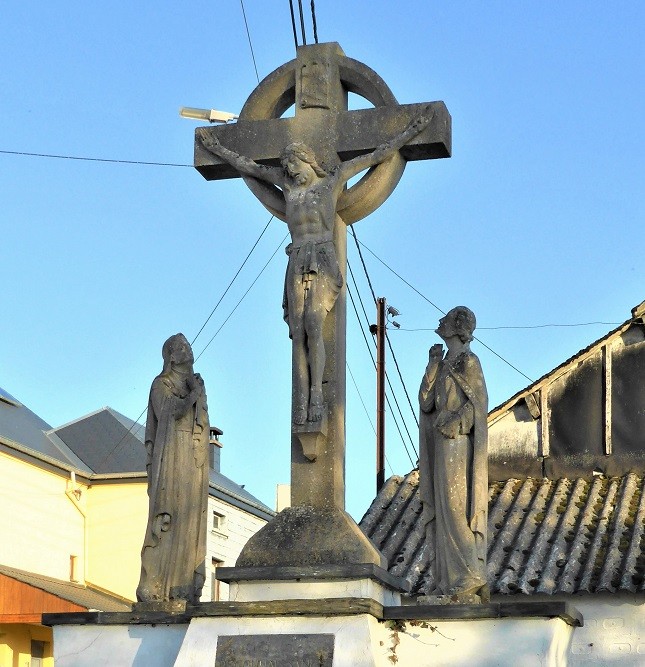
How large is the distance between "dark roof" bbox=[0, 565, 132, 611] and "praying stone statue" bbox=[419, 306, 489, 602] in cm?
1851

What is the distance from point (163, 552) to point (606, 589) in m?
7.03

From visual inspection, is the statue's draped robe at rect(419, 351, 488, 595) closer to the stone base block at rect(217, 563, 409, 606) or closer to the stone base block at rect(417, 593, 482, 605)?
the stone base block at rect(417, 593, 482, 605)

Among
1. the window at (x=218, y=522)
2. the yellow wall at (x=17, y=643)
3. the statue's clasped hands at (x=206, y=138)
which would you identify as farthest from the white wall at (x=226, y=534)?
the statue's clasped hands at (x=206, y=138)

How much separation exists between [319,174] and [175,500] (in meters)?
2.56

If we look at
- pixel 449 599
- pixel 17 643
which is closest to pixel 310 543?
pixel 449 599

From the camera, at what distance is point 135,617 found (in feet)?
34.8

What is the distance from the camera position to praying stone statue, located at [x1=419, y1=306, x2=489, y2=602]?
10.1 m

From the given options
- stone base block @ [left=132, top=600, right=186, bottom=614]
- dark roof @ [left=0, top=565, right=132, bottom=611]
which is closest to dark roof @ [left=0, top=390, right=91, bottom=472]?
dark roof @ [left=0, top=565, right=132, bottom=611]

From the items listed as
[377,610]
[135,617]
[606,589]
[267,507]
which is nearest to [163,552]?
[135,617]

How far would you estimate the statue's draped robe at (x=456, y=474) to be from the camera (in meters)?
10.1

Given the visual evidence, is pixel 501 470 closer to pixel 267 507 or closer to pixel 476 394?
pixel 476 394

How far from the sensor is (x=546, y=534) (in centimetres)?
1838

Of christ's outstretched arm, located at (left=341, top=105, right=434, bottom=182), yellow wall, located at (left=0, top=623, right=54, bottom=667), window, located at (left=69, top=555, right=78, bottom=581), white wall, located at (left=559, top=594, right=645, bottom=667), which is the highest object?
window, located at (left=69, top=555, right=78, bottom=581)

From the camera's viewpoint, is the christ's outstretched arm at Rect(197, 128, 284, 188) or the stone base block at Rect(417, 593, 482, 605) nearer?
the stone base block at Rect(417, 593, 482, 605)
